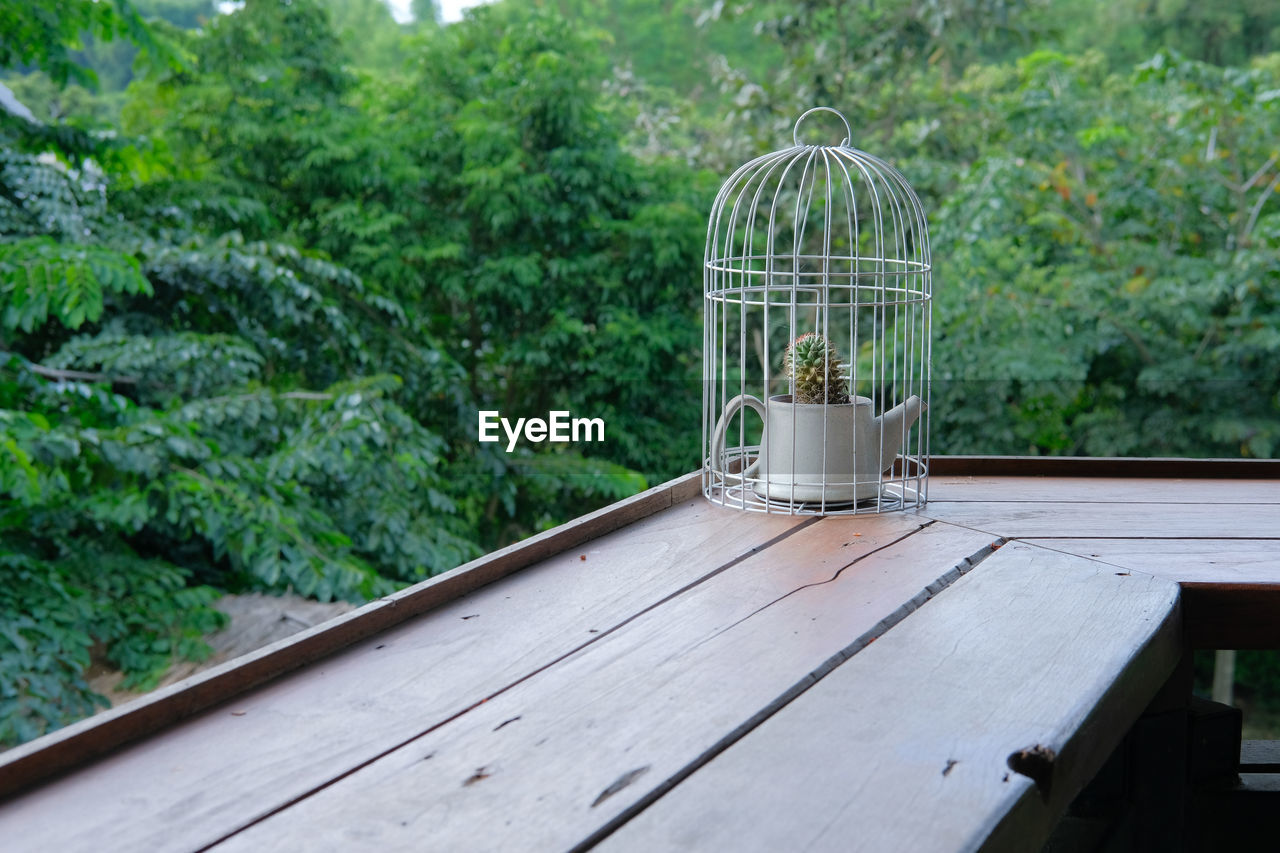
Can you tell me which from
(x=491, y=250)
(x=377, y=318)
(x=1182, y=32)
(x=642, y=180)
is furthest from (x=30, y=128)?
(x=1182, y=32)

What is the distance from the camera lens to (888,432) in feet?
4.11

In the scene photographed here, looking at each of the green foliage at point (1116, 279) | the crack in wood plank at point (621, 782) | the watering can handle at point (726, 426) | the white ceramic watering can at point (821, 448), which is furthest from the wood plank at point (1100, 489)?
the green foliage at point (1116, 279)

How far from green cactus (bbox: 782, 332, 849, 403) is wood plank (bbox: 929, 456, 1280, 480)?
288 mm

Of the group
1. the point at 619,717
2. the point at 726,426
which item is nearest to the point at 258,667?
the point at 619,717

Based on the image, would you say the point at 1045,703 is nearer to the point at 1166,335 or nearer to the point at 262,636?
the point at 262,636

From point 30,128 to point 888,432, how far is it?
2.76 meters

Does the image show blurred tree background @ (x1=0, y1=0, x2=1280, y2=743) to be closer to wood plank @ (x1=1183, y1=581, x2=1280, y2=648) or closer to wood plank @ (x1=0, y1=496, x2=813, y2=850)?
wood plank @ (x1=0, y1=496, x2=813, y2=850)

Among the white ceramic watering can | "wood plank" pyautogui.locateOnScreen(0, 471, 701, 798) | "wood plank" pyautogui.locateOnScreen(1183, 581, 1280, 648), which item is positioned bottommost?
"wood plank" pyautogui.locateOnScreen(1183, 581, 1280, 648)

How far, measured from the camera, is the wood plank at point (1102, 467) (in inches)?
57.4

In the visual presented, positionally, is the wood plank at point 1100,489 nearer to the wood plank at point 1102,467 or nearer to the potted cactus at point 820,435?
the wood plank at point 1102,467

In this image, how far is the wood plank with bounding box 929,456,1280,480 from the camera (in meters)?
1.46

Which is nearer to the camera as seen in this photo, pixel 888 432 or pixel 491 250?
pixel 888 432

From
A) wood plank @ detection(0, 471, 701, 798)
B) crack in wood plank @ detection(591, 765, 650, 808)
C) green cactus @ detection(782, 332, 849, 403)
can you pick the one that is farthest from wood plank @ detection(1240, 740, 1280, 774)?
crack in wood plank @ detection(591, 765, 650, 808)

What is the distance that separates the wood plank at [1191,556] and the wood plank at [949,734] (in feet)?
0.19
